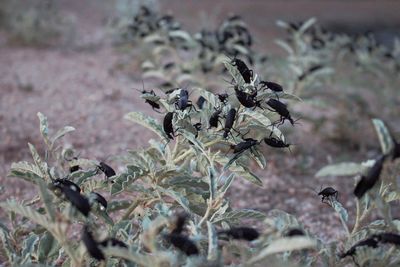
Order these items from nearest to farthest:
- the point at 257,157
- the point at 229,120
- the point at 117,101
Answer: the point at 229,120
the point at 257,157
the point at 117,101

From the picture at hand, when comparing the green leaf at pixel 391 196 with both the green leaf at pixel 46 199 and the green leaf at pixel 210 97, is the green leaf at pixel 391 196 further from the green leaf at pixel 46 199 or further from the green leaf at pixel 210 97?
the green leaf at pixel 46 199

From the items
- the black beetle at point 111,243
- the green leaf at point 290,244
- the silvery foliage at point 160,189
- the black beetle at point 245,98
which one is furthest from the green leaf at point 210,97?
the green leaf at point 290,244

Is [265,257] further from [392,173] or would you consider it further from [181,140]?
[181,140]

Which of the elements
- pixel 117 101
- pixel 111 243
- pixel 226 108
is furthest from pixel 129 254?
pixel 117 101

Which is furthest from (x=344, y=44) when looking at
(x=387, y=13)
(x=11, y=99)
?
(x=387, y=13)

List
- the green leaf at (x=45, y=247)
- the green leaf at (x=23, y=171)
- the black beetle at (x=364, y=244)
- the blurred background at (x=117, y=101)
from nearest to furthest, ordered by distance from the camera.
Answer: the black beetle at (x=364, y=244), the green leaf at (x=45, y=247), the green leaf at (x=23, y=171), the blurred background at (x=117, y=101)

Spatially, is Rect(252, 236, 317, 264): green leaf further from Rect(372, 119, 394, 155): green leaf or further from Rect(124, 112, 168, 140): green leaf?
Rect(124, 112, 168, 140): green leaf

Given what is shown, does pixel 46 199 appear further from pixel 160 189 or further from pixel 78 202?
pixel 160 189
